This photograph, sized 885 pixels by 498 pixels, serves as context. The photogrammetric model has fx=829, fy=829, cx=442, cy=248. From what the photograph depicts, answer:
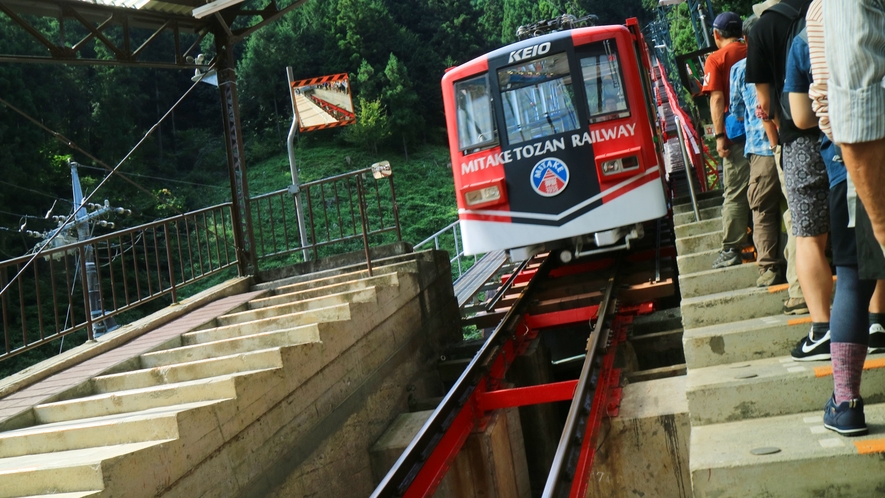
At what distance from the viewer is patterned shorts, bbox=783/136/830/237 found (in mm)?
3818

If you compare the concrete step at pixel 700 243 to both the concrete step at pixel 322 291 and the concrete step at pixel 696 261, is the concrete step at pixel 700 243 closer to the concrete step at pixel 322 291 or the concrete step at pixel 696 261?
the concrete step at pixel 696 261

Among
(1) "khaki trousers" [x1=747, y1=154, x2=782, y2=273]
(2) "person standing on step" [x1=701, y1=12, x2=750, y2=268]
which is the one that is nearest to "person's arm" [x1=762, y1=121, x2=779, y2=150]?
(1) "khaki trousers" [x1=747, y1=154, x2=782, y2=273]

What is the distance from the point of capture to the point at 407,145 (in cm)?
6072

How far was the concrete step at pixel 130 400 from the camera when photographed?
542cm

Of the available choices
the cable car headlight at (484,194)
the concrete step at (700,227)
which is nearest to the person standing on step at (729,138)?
the concrete step at (700,227)

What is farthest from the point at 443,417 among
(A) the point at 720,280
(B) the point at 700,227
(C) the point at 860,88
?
(C) the point at 860,88

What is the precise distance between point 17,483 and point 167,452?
0.90 m

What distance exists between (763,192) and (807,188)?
1.80 metres

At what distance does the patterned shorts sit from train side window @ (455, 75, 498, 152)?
505cm

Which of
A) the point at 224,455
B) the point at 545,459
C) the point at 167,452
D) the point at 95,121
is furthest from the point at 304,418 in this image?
the point at 95,121

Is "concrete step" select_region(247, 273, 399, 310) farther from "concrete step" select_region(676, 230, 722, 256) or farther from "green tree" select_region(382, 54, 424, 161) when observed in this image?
"green tree" select_region(382, 54, 424, 161)

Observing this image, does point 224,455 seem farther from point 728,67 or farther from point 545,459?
point 728,67

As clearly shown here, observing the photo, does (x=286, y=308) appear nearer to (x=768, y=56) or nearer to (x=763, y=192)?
(x=763, y=192)

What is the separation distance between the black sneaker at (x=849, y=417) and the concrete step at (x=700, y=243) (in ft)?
14.4
